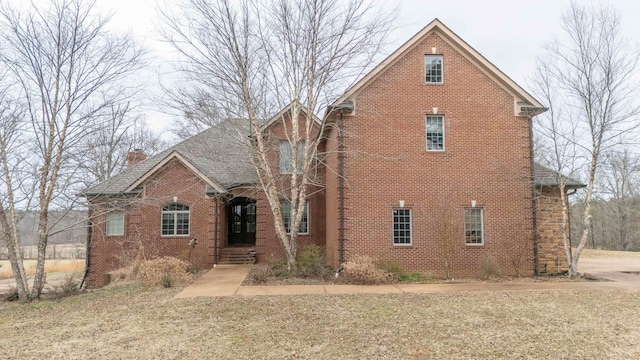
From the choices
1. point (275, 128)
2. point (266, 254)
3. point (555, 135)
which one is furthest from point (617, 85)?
point (266, 254)

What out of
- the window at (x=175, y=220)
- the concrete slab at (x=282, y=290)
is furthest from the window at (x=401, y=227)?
the window at (x=175, y=220)

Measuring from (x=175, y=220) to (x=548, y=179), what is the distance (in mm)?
15279

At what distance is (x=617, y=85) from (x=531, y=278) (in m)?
7.08

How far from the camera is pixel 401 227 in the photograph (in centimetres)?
1456

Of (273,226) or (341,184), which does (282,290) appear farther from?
(273,226)

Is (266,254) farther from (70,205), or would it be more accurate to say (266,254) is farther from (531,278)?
(531,278)

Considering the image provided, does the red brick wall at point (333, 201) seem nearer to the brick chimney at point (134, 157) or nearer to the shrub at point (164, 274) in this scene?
the shrub at point (164, 274)

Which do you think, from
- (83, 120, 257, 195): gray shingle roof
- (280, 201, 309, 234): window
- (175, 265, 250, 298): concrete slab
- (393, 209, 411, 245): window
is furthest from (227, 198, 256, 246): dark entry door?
(393, 209, 411, 245): window

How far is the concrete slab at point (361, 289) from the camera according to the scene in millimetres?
11242

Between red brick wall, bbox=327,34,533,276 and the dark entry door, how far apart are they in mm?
8679

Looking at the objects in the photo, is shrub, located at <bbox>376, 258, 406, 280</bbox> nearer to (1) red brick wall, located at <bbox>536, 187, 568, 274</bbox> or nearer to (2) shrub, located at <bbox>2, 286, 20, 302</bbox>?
(1) red brick wall, located at <bbox>536, 187, 568, 274</bbox>

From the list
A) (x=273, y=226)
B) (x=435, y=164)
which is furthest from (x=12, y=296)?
(x=435, y=164)

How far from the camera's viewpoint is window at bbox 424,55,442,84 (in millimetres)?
15156

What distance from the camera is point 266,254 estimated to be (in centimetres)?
1894
